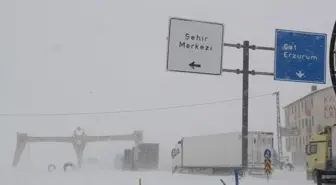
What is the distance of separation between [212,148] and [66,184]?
17.1 meters

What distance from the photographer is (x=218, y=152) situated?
35.6 metres

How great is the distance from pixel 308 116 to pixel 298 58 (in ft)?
207

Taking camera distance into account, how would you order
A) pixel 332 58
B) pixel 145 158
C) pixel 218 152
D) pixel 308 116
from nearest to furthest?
1. pixel 332 58
2. pixel 218 152
3. pixel 145 158
4. pixel 308 116

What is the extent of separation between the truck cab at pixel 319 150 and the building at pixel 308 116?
136 ft

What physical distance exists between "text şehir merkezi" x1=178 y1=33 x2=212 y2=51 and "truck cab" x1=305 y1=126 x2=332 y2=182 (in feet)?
32.8

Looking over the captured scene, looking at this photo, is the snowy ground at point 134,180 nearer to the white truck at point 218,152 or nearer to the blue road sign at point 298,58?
the white truck at point 218,152

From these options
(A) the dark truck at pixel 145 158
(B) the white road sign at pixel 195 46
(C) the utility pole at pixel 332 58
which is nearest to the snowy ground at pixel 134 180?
(B) the white road sign at pixel 195 46

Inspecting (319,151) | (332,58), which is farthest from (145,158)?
(332,58)

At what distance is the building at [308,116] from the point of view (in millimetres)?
69069

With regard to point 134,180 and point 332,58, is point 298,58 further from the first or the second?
point 134,180

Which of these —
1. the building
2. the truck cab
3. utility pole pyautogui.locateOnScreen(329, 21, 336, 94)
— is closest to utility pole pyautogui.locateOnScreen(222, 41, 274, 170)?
the truck cab

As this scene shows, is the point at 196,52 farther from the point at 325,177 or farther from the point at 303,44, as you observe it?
the point at 325,177

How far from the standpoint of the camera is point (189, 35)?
16375 mm

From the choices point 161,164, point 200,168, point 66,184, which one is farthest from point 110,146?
point 66,184
